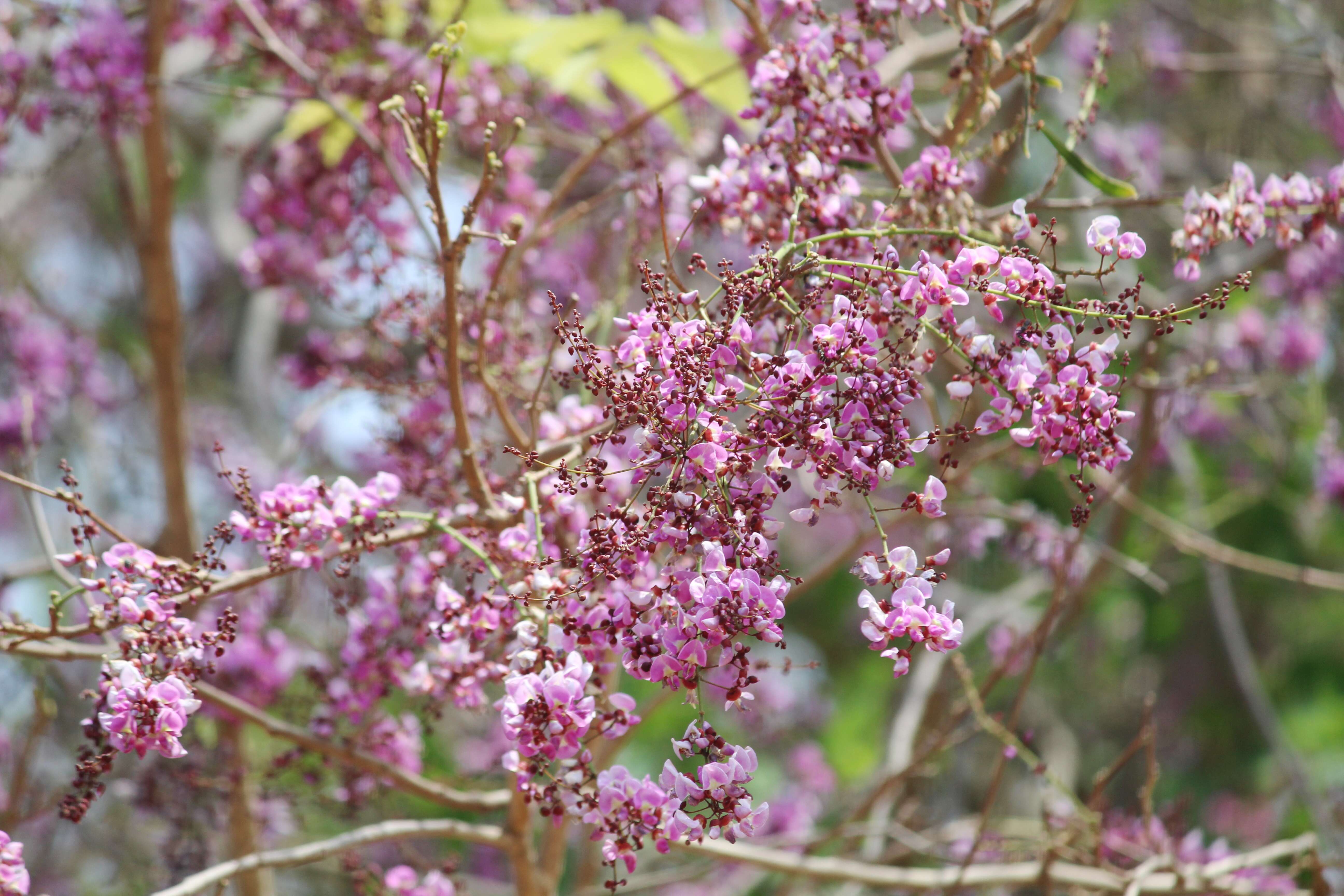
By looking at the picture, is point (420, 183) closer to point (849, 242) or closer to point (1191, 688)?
point (849, 242)

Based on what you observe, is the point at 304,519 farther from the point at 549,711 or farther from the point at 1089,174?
the point at 1089,174

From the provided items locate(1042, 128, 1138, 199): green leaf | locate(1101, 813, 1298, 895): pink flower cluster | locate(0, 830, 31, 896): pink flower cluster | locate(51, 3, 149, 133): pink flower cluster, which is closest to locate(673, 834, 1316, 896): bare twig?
locate(1101, 813, 1298, 895): pink flower cluster

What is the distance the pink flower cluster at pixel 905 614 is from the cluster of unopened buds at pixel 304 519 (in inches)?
29.8

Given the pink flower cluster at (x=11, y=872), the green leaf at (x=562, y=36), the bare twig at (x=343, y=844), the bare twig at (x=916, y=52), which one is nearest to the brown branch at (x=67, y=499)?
the pink flower cluster at (x=11, y=872)

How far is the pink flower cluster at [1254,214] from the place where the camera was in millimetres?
1816

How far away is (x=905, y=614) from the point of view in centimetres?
136

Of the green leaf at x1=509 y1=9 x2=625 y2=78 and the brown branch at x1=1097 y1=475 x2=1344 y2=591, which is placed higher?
the green leaf at x1=509 y1=9 x2=625 y2=78

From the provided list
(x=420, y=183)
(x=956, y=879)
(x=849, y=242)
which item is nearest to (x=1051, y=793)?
(x=956, y=879)

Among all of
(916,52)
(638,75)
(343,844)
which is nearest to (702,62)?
(638,75)

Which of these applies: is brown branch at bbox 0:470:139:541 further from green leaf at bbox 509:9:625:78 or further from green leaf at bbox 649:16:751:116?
green leaf at bbox 649:16:751:116

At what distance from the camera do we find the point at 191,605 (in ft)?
5.63

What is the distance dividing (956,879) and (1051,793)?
54 cm

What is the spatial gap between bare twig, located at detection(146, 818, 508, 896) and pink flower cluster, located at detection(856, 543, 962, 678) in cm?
113

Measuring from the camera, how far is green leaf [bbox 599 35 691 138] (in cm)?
267
